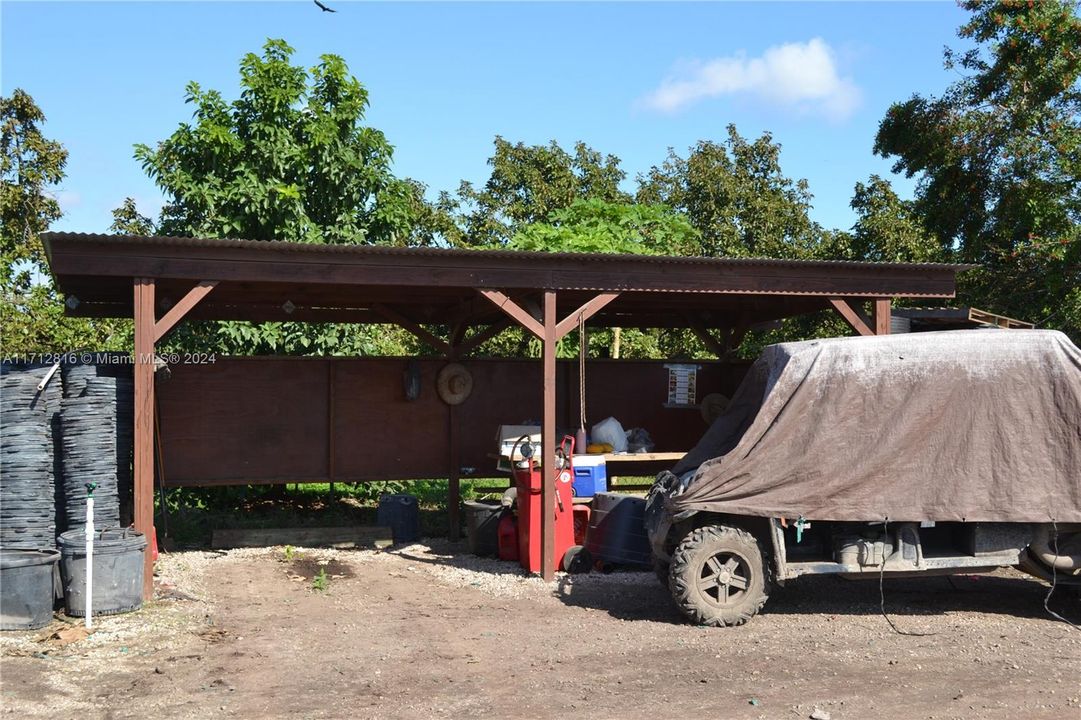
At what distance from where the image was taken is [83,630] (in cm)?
809

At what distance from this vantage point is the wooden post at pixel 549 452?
34.7 feet

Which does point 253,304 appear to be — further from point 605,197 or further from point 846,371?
point 605,197

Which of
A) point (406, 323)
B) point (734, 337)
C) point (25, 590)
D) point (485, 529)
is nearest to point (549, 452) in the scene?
point (485, 529)

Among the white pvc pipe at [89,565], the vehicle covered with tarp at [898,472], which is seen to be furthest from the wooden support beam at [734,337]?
the white pvc pipe at [89,565]

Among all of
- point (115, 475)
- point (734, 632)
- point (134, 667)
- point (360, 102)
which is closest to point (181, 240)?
point (115, 475)

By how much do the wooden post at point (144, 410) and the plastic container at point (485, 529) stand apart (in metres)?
3.80

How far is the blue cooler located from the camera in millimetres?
11477

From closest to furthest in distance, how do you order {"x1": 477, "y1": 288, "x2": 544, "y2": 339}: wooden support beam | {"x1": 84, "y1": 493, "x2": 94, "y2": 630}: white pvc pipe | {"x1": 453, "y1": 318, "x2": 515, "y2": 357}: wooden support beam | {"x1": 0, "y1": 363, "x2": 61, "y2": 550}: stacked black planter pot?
{"x1": 84, "y1": 493, "x2": 94, "y2": 630}: white pvc pipe → {"x1": 0, "y1": 363, "x2": 61, "y2": 550}: stacked black planter pot → {"x1": 477, "y1": 288, "x2": 544, "y2": 339}: wooden support beam → {"x1": 453, "y1": 318, "x2": 515, "y2": 357}: wooden support beam

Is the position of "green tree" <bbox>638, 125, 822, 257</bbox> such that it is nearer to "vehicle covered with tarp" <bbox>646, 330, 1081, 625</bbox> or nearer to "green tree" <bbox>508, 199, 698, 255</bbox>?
"green tree" <bbox>508, 199, 698, 255</bbox>

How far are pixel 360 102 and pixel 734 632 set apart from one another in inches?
449

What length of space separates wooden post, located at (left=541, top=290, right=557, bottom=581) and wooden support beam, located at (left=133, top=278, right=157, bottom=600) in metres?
3.78

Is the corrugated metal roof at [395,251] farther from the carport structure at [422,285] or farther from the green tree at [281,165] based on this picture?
the green tree at [281,165]

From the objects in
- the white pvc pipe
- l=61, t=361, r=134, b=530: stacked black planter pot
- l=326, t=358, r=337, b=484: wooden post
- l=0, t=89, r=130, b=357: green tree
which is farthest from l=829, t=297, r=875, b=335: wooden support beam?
l=0, t=89, r=130, b=357: green tree

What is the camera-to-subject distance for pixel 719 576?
839 cm
